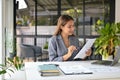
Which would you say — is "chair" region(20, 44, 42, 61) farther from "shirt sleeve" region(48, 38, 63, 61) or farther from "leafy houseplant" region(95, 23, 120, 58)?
"leafy houseplant" region(95, 23, 120, 58)

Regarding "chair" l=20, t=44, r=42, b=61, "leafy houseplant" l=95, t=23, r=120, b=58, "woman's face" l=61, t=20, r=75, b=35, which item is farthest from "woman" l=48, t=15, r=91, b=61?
"chair" l=20, t=44, r=42, b=61

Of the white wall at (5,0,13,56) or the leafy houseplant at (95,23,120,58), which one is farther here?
the white wall at (5,0,13,56)

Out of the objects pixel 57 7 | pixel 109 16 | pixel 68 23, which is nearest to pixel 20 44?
pixel 57 7

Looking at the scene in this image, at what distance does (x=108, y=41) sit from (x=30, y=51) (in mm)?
2970

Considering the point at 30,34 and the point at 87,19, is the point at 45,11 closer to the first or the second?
the point at 30,34

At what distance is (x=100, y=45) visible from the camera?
216 centimetres

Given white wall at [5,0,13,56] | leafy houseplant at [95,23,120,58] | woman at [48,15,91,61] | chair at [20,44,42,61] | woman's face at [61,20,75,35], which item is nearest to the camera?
leafy houseplant at [95,23,120,58]

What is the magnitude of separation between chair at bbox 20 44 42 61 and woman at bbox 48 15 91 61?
2271 mm

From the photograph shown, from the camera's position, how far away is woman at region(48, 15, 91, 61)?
2.42 meters

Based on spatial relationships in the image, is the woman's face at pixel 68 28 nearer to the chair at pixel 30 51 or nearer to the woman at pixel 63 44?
the woman at pixel 63 44

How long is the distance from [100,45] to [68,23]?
2.06 ft

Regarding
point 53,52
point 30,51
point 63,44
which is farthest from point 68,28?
point 30,51

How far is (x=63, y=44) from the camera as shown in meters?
2.55

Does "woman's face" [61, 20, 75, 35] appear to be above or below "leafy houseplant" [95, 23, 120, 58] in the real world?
above
